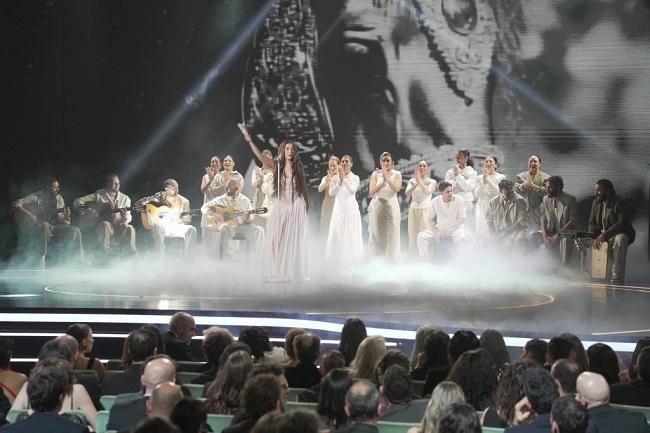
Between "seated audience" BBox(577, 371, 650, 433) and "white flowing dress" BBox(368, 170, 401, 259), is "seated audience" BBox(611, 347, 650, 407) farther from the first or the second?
"white flowing dress" BBox(368, 170, 401, 259)

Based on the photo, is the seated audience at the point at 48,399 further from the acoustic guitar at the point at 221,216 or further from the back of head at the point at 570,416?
the acoustic guitar at the point at 221,216

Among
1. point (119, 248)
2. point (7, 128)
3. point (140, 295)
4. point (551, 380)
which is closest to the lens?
point (551, 380)

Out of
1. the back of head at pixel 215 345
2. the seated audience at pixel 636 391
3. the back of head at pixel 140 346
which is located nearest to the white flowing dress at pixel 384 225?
the back of head at pixel 215 345

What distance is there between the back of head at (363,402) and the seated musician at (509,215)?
1000cm

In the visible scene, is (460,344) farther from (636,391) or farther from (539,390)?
(539,390)

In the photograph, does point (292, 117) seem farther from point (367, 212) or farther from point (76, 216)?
point (76, 216)

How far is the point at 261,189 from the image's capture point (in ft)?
48.7

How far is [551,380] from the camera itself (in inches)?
161

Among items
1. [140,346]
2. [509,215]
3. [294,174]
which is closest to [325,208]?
[509,215]

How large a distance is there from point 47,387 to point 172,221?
10.6m

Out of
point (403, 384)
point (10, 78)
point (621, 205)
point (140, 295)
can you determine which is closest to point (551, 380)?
point (403, 384)

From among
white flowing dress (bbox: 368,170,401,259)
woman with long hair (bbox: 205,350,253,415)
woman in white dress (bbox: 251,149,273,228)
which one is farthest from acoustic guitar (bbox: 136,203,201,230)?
woman with long hair (bbox: 205,350,253,415)

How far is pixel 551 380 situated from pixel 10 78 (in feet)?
42.2

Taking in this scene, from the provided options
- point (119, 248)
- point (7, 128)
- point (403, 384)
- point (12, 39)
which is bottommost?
point (403, 384)
